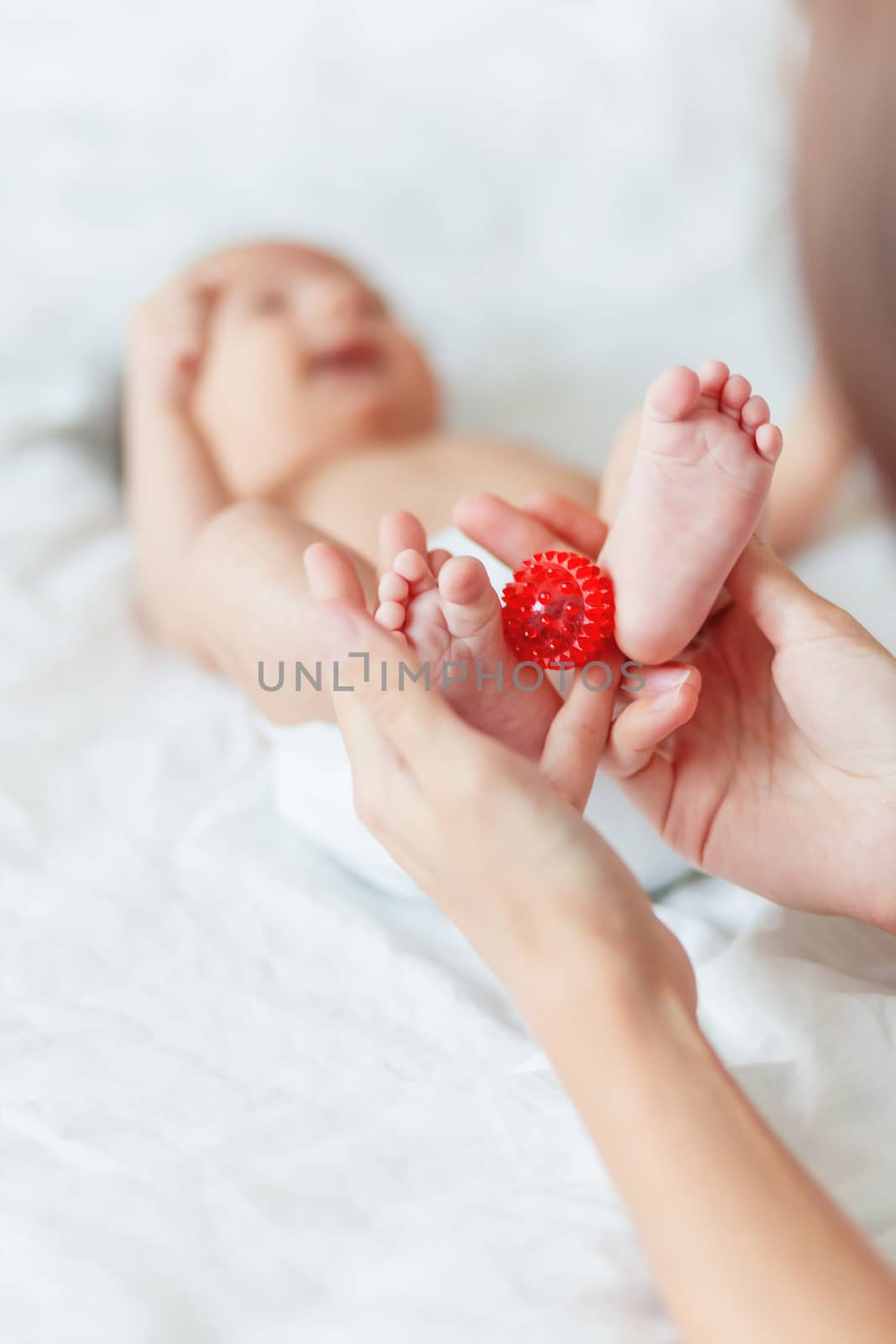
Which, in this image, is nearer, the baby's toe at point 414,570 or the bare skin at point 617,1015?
the bare skin at point 617,1015

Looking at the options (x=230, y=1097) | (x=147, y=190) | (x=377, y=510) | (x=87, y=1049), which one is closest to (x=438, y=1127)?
(x=230, y=1097)

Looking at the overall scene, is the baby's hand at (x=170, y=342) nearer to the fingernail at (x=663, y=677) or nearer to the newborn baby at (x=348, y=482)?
the newborn baby at (x=348, y=482)

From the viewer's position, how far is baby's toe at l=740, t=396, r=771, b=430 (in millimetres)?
694

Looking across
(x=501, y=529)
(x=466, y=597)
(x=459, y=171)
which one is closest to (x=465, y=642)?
(x=466, y=597)

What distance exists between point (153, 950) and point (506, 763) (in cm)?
40

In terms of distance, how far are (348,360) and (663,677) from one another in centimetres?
89

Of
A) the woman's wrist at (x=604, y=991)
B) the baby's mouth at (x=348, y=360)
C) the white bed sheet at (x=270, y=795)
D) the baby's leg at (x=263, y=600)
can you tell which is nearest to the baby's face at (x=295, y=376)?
the baby's mouth at (x=348, y=360)

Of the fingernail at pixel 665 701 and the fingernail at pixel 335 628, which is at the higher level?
the fingernail at pixel 335 628

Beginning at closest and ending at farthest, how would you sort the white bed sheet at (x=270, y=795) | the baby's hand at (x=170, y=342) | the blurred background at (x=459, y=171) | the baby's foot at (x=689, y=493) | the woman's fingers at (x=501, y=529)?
the white bed sheet at (x=270, y=795), the baby's foot at (x=689, y=493), the woman's fingers at (x=501, y=529), the baby's hand at (x=170, y=342), the blurred background at (x=459, y=171)

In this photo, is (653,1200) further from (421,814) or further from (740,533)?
(740,533)

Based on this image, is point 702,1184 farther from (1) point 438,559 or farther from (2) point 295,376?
(2) point 295,376

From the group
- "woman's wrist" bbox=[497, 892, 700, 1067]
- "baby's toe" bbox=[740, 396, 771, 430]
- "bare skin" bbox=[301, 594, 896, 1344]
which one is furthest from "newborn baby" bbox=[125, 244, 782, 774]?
"woman's wrist" bbox=[497, 892, 700, 1067]

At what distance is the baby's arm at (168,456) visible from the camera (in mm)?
1264

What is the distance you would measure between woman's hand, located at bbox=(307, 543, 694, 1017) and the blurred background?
1135 mm
